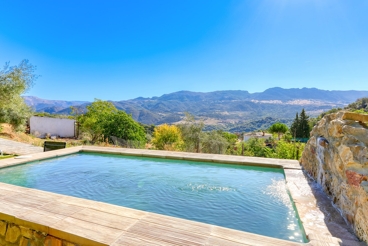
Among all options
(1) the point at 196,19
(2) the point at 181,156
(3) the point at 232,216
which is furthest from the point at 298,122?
(3) the point at 232,216

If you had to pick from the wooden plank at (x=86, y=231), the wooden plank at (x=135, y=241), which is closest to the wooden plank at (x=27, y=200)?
the wooden plank at (x=86, y=231)

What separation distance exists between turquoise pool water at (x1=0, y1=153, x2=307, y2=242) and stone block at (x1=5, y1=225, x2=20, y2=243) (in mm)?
1437

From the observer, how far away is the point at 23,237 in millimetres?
2502

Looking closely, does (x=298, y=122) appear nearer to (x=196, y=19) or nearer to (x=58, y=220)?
(x=196, y=19)

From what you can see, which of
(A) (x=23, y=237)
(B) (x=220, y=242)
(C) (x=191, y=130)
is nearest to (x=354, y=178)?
(B) (x=220, y=242)

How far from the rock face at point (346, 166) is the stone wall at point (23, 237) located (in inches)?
121

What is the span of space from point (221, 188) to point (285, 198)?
1.23 meters

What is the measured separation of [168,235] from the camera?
7.16ft

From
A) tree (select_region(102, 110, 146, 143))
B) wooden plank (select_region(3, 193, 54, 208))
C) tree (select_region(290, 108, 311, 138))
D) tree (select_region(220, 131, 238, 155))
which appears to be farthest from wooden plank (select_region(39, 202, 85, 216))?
tree (select_region(290, 108, 311, 138))

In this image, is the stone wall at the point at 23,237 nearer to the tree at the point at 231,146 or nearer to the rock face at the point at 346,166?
the rock face at the point at 346,166

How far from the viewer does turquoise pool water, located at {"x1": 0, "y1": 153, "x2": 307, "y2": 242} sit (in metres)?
3.29

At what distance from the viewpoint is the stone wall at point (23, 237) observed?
2.33m

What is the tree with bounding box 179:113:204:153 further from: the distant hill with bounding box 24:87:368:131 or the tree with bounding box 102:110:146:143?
Answer: the distant hill with bounding box 24:87:368:131

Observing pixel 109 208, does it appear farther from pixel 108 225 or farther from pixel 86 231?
pixel 86 231
